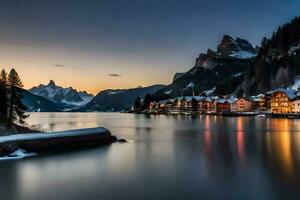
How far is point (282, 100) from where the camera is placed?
164m

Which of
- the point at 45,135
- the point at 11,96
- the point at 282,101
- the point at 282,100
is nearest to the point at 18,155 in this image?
the point at 45,135

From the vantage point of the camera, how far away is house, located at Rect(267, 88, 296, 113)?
159750 millimetres

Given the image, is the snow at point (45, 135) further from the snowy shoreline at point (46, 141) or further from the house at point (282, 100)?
the house at point (282, 100)

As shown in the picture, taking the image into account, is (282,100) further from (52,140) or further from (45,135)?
(45,135)

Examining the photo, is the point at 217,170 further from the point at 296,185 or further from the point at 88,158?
the point at 88,158

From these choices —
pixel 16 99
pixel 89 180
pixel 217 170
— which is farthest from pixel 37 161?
pixel 16 99

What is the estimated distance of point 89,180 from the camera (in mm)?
23109

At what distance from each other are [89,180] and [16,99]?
1512 inches

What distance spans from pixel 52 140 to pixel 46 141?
0.93 m

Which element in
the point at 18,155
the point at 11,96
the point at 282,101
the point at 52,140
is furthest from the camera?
the point at 282,101

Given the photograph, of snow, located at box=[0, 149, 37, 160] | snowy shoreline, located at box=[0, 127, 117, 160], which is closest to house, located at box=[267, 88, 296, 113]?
snowy shoreline, located at box=[0, 127, 117, 160]

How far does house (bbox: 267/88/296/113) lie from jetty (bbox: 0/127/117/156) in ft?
423

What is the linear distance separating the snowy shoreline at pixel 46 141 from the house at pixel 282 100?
424 feet

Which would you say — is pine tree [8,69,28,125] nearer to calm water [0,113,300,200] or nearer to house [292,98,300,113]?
calm water [0,113,300,200]
